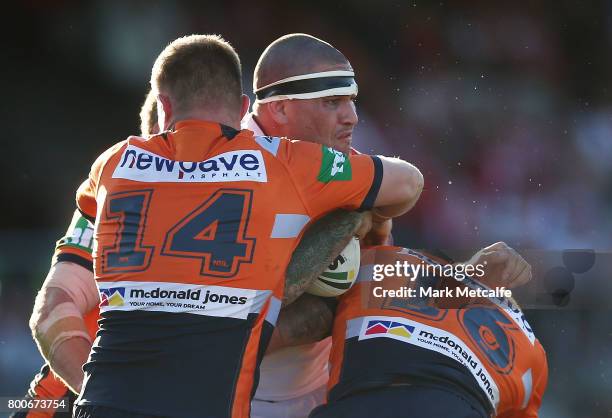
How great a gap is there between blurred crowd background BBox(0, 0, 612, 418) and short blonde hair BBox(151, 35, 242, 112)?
192 inches

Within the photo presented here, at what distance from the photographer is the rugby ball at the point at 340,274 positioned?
127 inches

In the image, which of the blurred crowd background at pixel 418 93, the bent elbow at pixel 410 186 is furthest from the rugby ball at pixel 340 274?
the blurred crowd background at pixel 418 93

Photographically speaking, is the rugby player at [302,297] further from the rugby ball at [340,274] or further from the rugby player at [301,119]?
the rugby ball at [340,274]

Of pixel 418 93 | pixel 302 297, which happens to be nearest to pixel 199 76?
pixel 302 297

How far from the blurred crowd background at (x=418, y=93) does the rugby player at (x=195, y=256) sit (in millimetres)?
4978

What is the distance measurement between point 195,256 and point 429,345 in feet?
2.94

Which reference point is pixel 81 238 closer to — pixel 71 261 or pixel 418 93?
pixel 71 261

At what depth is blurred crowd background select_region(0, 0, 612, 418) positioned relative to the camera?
8.02 metres

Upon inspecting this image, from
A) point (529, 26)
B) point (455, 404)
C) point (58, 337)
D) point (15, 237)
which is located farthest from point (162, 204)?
point (529, 26)

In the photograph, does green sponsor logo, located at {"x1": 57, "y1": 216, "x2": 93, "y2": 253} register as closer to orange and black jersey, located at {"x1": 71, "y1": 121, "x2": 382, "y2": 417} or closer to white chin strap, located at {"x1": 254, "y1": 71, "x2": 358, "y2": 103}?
orange and black jersey, located at {"x1": 71, "y1": 121, "x2": 382, "y2": 417}

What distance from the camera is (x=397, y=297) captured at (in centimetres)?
328

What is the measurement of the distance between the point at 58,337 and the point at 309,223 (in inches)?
45.1

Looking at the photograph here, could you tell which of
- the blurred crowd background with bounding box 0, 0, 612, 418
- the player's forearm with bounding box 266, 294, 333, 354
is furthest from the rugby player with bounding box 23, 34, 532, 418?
the blurred crowd background with bounding box 0, 0, 612, 418

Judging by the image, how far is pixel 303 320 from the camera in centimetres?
345
